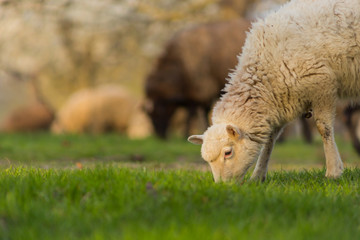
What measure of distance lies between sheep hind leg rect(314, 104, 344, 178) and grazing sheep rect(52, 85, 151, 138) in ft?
48.7

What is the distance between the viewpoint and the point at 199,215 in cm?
339

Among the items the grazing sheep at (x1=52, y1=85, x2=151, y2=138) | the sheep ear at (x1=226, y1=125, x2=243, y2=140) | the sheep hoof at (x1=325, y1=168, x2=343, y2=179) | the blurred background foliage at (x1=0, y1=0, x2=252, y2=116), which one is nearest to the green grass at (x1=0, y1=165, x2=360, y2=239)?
the sheep ear at (x1=226, y1=125, x2=243, y2=140)

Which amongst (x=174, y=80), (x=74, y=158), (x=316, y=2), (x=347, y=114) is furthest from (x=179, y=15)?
(x=316, y=2)

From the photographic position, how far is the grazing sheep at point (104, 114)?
20.6 meters

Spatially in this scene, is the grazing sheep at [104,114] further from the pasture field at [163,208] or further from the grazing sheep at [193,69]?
the pasture field at [163,208]

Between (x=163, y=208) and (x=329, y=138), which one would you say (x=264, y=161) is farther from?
(x=163, y=208)

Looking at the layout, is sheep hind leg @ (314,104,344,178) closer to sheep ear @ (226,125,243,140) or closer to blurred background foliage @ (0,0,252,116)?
sheep ear @ (226,125,243,140)

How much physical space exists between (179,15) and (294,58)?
512 inches

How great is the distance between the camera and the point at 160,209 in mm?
3422

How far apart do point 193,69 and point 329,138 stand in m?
8.30

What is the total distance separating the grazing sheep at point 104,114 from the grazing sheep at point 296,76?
14792 millimetres

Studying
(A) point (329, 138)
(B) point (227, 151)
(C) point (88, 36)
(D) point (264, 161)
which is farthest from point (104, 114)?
(B) point (227, 151)

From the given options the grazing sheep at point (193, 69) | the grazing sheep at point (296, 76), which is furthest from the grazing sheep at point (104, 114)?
the grazing sheep at point (296, 76)

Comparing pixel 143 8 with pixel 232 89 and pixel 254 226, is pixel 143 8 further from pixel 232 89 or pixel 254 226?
pixel 254 226
